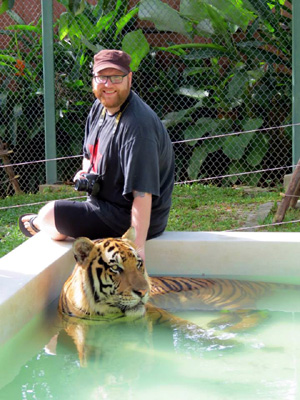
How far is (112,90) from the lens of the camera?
14.4ft

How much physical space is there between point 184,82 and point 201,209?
91.1 inches

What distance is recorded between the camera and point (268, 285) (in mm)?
4406

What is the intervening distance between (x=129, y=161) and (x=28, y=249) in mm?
806

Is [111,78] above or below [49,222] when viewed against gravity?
above

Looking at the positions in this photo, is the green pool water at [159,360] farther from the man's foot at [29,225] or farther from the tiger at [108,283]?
the man's foot at [29,225]

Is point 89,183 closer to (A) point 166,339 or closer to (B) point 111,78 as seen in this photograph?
(B) point 111,78

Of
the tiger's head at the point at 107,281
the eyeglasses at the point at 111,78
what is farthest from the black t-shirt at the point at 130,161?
the tiger's head at the point at 107,281

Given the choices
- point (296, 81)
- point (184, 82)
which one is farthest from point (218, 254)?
point (184, 82)

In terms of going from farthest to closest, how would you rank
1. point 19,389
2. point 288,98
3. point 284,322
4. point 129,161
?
point 288,98, point 129,161, point 284,322, point 19,389

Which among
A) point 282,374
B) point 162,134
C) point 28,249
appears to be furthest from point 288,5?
point 282,374

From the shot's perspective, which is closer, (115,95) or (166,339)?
(166,339)

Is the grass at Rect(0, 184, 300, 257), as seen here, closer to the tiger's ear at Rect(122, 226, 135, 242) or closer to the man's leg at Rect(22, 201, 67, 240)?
the man's leg at Rect(22, 201, 67, 240)

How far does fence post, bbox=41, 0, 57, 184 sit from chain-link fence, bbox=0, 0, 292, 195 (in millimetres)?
358

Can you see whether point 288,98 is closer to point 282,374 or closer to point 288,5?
point 288,5
